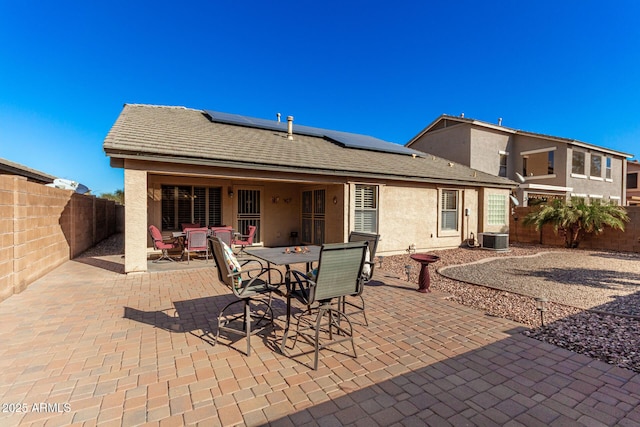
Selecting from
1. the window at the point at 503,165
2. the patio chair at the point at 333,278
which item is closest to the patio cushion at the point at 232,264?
the patio chair at the point at 333,278

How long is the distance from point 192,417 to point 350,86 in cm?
2201

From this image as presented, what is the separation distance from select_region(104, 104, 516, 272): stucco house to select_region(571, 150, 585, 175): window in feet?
32.4

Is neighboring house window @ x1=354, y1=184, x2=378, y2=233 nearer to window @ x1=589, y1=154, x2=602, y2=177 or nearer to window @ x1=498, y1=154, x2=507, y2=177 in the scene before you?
window @ x1=498, y1=154, x2=507, y2=177

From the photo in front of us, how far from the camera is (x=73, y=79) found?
1645cm

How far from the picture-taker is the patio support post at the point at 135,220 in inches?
272

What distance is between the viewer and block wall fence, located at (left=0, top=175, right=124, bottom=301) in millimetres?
5156

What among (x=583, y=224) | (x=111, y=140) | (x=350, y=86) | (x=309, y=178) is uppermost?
(x=350, y=86)

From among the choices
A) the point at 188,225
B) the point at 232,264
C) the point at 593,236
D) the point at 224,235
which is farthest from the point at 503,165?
the point at 232,264

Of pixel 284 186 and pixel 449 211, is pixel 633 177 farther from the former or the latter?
pixel 284 186

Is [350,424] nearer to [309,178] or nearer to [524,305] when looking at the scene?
[524,305]

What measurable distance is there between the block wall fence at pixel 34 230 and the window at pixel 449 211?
12.6 metres

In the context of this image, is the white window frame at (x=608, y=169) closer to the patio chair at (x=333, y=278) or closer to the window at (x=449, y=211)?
the window at (x=449, y=211)

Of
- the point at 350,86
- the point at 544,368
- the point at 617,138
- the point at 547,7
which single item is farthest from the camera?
the point at 617,138

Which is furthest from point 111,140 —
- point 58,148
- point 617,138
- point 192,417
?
point 617,138
